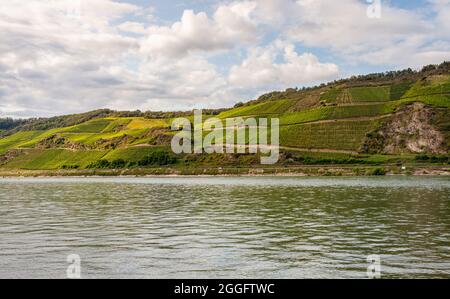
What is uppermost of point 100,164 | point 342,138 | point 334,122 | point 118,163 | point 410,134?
point 334,122

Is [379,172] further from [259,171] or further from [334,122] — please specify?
[334,122]

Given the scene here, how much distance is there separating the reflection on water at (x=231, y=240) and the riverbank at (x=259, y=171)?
73.5 metres

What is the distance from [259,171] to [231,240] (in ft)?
343

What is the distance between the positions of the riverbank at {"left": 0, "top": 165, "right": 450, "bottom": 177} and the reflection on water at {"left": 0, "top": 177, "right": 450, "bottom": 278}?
7348cm

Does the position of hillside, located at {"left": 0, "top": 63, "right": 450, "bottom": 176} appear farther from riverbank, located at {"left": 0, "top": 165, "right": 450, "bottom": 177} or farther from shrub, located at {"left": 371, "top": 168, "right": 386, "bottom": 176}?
shrub, located at {"left": 371, "top": 168, "right": 386, "bottom": 176}

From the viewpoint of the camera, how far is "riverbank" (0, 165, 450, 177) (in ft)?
380

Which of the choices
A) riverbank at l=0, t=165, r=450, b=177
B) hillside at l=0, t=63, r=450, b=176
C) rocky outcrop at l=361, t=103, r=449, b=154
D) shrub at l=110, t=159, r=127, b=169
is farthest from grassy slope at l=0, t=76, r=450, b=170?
riverbank at l=0, t=165, r=450, b=177

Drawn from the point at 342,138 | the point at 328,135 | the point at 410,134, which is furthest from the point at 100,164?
the point at 410,134

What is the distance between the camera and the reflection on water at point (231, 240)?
19734 millimetres

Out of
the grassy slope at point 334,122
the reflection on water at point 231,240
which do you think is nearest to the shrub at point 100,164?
the grassy slope at point 334,122

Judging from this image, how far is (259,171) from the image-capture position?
13088cm
